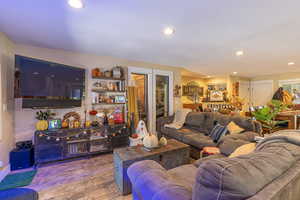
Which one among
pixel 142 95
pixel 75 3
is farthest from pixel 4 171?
pixel 142 95

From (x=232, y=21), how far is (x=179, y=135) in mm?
2455

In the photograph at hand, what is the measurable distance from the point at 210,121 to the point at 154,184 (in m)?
2.85

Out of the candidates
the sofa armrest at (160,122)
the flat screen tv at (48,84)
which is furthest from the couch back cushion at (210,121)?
the flat screen tv at (48,84)

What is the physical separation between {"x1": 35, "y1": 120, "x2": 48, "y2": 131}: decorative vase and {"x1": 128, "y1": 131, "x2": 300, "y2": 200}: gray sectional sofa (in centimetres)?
253

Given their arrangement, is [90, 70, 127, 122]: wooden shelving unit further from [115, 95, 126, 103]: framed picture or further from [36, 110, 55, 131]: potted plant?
[36, 110, 55, 131]: potted plant

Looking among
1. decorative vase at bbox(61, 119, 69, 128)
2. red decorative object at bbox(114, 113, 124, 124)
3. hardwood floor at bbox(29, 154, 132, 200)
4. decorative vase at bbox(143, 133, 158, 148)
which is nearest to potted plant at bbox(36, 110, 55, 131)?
decorative vase at bbox(61, 119, 69, 128)

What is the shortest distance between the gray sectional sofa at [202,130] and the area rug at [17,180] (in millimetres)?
2900

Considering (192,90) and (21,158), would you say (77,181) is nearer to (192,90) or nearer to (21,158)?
(21,158)

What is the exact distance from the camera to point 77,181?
2.20 meters

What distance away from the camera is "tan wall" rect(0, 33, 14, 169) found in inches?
91.3

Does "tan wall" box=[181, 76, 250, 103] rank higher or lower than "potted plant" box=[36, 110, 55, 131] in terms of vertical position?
higher

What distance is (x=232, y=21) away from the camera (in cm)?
195

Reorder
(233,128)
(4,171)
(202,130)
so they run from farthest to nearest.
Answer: (202,130) < (233,128) < (4,171)

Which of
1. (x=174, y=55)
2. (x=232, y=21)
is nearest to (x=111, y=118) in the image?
(x=174, y=55)
